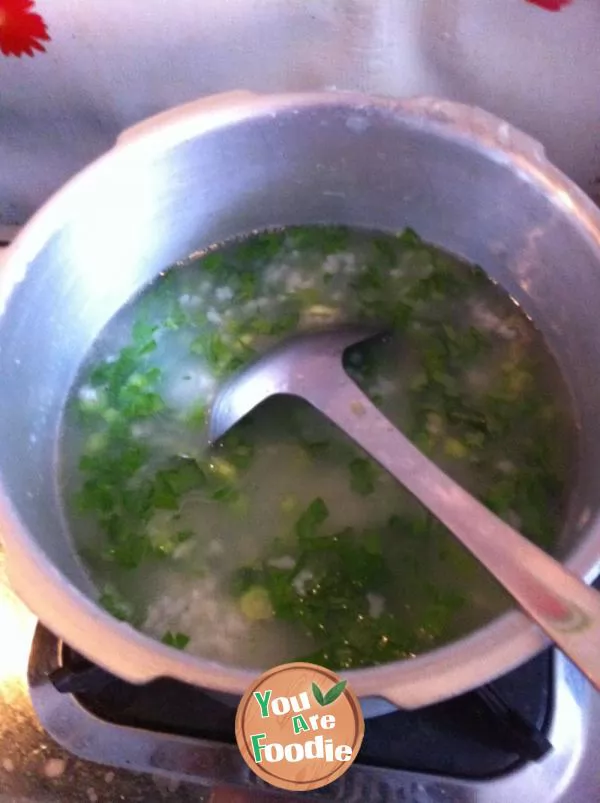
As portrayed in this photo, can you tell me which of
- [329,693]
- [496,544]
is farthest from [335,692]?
[496,544]

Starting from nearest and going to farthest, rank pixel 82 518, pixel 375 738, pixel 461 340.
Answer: pixel 375 738 → pixel 82 518 → pixel 461 340

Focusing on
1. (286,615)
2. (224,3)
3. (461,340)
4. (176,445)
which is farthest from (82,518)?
(224,3)

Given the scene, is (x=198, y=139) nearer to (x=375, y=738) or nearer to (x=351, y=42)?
(x=351, y=42)

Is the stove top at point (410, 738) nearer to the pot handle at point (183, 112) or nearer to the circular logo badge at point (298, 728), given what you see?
the circular logo badge at point (298, 728)

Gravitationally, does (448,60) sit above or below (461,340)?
above

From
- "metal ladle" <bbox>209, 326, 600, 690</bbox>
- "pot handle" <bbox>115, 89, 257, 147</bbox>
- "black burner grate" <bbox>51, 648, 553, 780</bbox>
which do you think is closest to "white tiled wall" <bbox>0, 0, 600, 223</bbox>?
"pot handle" <bbox>115, 89, 257, 147</bbox>

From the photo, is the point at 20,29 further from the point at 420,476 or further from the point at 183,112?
the point at 420,476

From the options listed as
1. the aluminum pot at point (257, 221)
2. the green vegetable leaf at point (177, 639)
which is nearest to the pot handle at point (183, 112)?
the aluminum pot at point (257, 221)

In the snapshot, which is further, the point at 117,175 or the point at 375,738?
the point at 117,175
